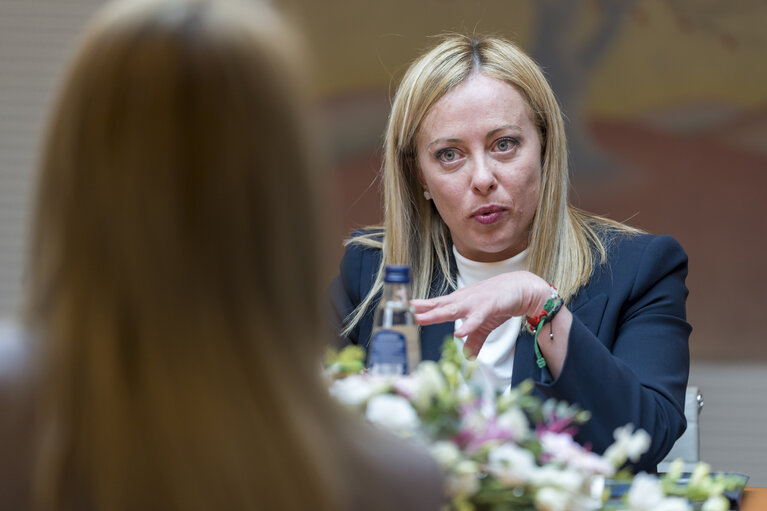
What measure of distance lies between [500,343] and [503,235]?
251 mm

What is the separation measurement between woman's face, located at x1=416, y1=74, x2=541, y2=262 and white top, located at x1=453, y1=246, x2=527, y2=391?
0.19 ft

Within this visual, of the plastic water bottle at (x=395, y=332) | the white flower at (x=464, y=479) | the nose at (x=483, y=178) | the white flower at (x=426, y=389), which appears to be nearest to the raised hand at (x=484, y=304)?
the plastic water bottle at (x=395, y=332)

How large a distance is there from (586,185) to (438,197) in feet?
8.12

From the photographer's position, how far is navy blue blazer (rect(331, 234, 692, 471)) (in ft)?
5.52

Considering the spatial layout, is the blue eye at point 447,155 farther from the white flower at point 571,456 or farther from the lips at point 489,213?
the white flower at point 571,456

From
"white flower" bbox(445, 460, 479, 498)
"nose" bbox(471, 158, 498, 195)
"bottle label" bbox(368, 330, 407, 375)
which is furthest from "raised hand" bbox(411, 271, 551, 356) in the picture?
"white flower" bbox(445, 460, 479, 498)

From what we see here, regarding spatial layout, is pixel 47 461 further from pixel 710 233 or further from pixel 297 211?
pixel 710 233

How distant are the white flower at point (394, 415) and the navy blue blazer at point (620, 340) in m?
0.77

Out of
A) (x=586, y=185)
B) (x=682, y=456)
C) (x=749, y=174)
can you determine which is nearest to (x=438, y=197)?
(x=682, y=456)

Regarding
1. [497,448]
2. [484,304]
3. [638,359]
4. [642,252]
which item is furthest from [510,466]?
[642,252]

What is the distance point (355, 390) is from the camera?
0.97 m

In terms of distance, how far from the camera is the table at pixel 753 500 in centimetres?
152

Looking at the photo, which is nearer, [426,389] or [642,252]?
[426,389]

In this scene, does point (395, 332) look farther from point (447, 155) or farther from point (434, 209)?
point (434, 209)
